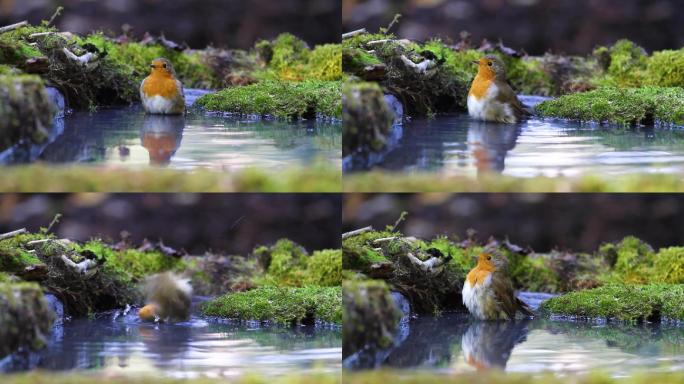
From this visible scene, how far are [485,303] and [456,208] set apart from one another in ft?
5.13

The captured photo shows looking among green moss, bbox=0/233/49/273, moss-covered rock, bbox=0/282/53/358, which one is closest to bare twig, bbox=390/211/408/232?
moss-covered rock, bbox=0/282/53/358

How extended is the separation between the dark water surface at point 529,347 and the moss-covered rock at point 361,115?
1.42 metres

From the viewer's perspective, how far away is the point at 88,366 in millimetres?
8516

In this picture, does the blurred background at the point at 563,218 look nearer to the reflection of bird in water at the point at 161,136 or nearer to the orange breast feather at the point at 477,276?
the orange breast feather at the point at 477,276

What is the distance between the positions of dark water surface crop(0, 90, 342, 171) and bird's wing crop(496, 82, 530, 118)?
1313 millimetres

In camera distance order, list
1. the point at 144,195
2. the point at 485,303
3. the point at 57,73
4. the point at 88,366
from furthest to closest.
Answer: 1. the point at 144,195
2. the point at 57,73
3. the point at 485,303
4. the point at 88,366

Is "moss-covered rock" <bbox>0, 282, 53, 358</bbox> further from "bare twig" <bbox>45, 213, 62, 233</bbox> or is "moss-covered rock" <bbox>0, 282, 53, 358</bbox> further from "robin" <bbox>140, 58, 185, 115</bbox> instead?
"robin" <bbox>140, 58, 185, 115</bbox>

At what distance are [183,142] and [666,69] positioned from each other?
4.42m

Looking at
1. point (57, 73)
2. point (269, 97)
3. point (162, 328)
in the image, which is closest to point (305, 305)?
point (162, 328)

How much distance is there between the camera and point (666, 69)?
11094mm

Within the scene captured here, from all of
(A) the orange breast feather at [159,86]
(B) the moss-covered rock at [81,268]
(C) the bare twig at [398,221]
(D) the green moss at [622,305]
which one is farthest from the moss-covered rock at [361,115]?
(B) the moss-covered rock at [81,268]

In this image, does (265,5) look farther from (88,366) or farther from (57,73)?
(88,366)

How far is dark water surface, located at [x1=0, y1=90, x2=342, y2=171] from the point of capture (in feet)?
29.5

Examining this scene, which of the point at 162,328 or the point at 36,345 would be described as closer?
the point at 36,345
